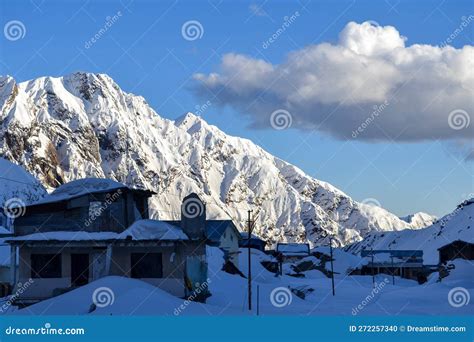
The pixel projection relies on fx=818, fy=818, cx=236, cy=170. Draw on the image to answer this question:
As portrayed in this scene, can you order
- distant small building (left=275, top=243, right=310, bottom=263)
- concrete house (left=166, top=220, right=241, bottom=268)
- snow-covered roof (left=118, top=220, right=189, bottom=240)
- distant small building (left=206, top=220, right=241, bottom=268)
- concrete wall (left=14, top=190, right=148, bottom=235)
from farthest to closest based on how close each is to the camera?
distant small building (left=275, top=243, right=310, bottom=263) < distant small building (left=206, top=220, right=241, bottom=268) < concrete house (left=166, top=220, right=241, bottom=268) < concrete wall (left=14, top=190, right=148, bottom=235) < snow-covered roof (left=118, top=220, right=189, bottom=240)

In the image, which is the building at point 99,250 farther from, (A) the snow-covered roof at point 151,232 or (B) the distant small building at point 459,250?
(B) the distant small building at point 459,250

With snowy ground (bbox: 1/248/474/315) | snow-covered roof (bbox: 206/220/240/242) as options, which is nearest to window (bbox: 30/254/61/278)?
snowy ground (bbox: 1/248/474/315)

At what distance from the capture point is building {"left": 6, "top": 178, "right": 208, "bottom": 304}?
44.6 meters

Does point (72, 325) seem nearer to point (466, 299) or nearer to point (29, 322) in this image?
point (29, 322)

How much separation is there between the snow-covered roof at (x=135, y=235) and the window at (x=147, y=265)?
1096 millimetres

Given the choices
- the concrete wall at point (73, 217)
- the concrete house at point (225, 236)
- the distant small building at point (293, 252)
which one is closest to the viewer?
the concrete wall at point (73, 217)

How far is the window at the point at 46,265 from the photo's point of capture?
1785 inches

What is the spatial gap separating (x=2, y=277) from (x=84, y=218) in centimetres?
1533

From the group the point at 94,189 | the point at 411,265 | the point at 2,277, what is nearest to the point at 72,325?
the point at 94,189

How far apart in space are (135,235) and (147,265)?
179cm

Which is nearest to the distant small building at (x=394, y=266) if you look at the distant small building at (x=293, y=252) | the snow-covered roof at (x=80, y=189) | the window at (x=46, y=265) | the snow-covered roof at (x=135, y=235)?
the distant small building at (x=293, y=252)

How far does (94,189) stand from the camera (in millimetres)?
47812

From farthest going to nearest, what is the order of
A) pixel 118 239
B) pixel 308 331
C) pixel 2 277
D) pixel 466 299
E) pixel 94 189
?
pixel 2 277 → pixel 466 299 → pixel 94 189 → pixel 118 239 → pixel 308 331

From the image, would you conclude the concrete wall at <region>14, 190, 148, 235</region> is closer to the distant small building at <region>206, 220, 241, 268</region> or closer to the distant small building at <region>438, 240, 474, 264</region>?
the distant small building at <region>206, 220, 241, 268</region>
